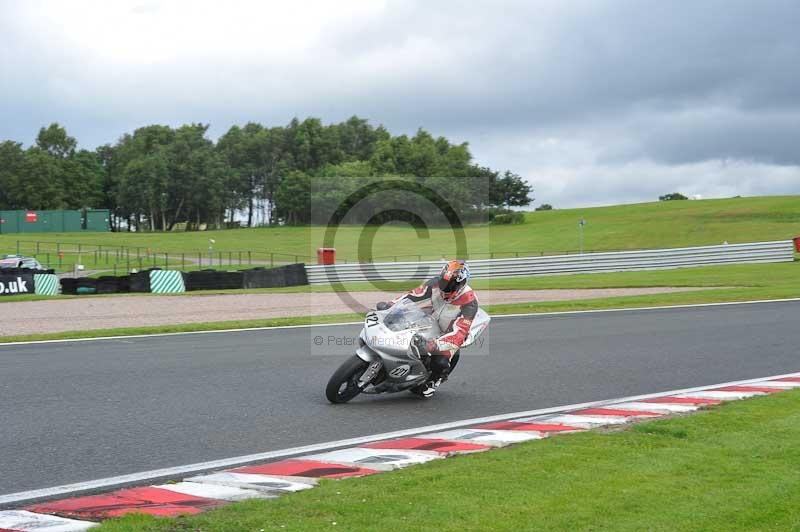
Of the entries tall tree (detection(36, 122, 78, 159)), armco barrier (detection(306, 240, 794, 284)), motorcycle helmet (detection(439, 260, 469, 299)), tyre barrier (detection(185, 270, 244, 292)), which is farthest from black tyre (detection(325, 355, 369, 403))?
tall tree (detection(36, 122, 78, 159))

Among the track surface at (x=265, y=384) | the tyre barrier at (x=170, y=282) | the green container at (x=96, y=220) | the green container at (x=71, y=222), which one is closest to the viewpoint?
the track surface at (x=265, y=384)

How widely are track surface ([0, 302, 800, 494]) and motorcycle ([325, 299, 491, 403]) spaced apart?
0.24 metres

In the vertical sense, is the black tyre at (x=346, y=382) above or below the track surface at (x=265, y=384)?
above

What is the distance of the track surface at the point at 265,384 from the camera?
7527 millimetres

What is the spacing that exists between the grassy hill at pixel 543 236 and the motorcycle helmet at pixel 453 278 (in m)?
39.4

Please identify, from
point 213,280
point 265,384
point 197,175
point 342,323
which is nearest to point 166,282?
point 213,280

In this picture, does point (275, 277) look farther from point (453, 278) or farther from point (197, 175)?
point (197, 175)

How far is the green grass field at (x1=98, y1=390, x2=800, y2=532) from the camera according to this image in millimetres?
5012

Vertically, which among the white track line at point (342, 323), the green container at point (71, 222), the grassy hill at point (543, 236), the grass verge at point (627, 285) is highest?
the green container at point (71, 222)

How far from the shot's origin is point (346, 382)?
952cm

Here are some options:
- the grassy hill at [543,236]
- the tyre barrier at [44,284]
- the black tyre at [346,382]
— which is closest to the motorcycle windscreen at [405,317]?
the black tyre at [346,382]

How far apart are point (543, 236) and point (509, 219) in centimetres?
1636

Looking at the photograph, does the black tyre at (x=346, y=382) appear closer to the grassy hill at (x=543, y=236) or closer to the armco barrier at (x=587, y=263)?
the armco barrier at (x=587, y=263)

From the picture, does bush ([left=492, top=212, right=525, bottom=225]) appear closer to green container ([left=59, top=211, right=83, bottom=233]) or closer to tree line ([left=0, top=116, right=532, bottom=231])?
tree line ([left=0, top=116, right=532, bottom=231])
